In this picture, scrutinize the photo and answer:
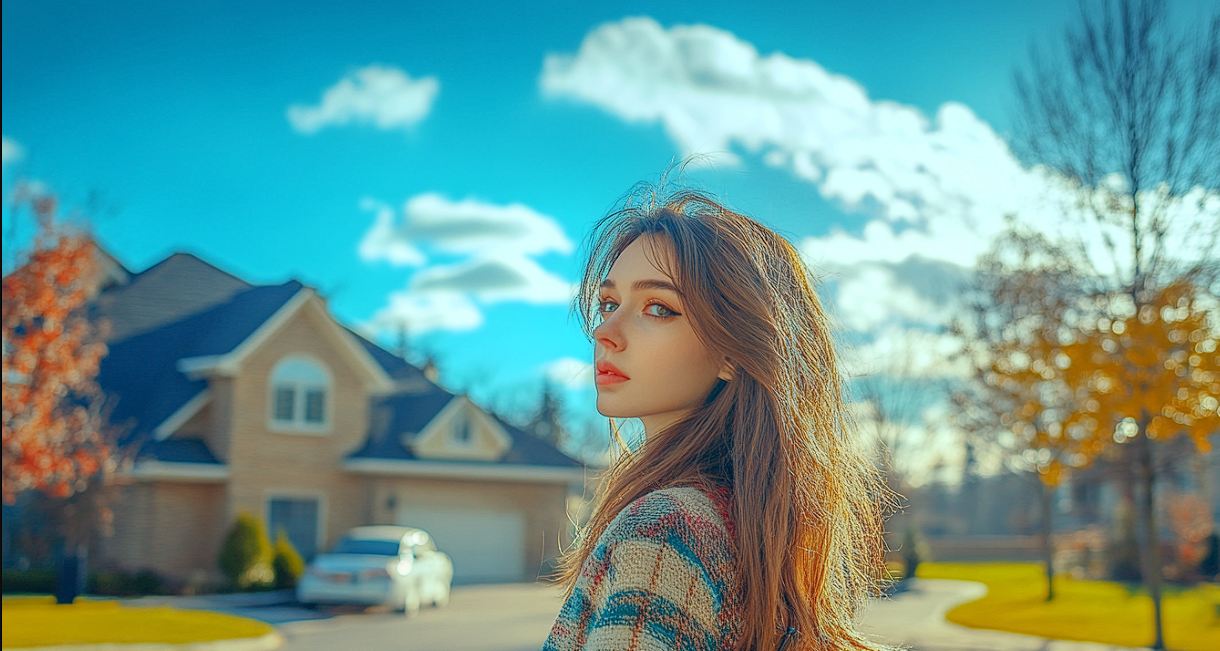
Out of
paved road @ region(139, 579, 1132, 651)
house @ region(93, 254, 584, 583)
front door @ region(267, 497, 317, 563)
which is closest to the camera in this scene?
paved road @ region(139, 579, 1132, 651)

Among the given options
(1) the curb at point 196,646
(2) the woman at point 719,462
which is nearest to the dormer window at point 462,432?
(1) the curb at point 196,646

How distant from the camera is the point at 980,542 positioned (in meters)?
46.8

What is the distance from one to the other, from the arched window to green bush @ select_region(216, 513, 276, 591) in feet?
10.2

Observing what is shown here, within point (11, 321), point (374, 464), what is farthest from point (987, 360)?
point (11, 321)

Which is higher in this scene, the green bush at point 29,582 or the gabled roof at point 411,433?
the gabled roof at point 411,433

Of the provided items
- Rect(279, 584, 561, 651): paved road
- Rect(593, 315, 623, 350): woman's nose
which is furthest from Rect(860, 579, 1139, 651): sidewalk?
Rect(593, 315, 623, 350): woman's nose

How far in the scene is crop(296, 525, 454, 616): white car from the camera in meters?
18.0

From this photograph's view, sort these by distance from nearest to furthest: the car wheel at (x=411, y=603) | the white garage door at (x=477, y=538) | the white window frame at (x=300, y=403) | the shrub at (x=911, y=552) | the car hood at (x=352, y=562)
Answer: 1. the car hood at (x=352, y=562)
2. the car wheel at (x=411, y=603)
3. the white window frame at (x=300, y=403)
4. the white garage door at (x=477, y=538)
5. the shrub at (x=911, y=552)

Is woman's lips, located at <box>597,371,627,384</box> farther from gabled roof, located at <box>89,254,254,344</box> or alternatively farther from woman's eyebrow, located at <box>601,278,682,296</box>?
gabled roof, located at <box>89,254,254,344</box>

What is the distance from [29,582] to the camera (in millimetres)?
19906

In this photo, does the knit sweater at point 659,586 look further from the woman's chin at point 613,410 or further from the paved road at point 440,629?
the paved road at point 440,629

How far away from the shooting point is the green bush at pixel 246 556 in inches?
855

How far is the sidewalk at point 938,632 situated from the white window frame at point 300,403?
14.2 meters

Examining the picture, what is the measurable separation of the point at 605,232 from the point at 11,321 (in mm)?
16161
